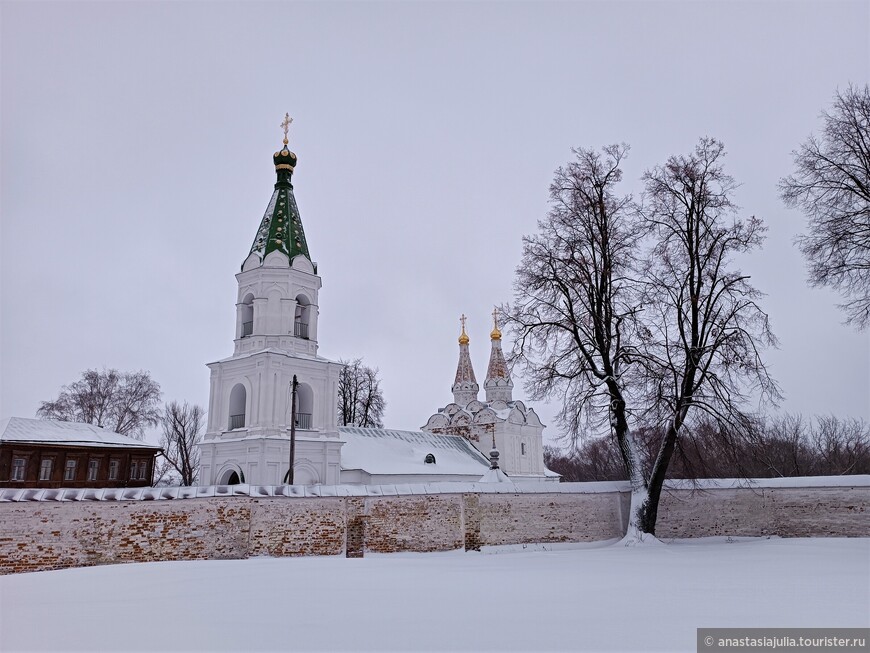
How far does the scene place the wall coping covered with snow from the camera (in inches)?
451

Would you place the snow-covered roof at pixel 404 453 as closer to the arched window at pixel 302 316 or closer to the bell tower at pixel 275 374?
the bell tower at pixel 275 374

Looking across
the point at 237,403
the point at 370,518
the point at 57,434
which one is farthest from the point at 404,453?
the point at 370,518

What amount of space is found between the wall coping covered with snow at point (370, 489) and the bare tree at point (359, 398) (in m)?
24.3

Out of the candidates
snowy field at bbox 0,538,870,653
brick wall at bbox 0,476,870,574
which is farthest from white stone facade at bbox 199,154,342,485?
snowy field at bbox 0,538,870,653

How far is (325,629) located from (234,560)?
6525 mm

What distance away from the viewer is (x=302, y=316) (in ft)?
79.7

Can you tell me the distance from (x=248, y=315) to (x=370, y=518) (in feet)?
42.6

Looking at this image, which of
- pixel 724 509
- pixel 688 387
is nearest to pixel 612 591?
pixel 688 387

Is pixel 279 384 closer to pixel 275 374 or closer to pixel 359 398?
pixel 275 374

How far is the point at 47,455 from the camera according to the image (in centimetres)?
2470

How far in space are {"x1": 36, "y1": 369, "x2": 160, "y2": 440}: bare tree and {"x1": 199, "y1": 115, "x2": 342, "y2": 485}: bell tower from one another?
16066mm

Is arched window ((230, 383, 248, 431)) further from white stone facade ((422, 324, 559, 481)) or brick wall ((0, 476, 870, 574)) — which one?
white stone facade ((422, 324, 559, 481))

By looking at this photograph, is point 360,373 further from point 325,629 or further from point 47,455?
point 325,629

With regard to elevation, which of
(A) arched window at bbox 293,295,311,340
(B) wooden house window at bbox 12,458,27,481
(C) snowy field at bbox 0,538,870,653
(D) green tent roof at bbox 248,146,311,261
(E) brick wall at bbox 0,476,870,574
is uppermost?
(D) green tent roof at bbox 248,146,311,261
